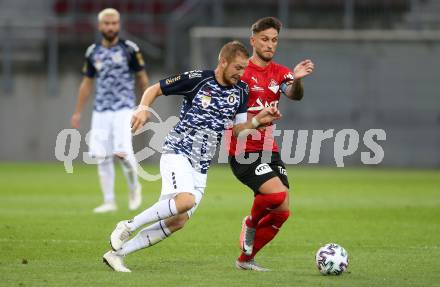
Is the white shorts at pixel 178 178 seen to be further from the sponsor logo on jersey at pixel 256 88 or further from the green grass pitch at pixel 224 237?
the sponsor logo on jersey at pixel 256 88

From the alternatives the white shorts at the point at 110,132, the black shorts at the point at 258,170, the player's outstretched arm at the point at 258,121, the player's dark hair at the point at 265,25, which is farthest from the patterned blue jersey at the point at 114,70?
the player's outstretched arm at the point at 258,121

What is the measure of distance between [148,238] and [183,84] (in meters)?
1.37

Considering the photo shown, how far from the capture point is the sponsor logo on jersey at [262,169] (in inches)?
362

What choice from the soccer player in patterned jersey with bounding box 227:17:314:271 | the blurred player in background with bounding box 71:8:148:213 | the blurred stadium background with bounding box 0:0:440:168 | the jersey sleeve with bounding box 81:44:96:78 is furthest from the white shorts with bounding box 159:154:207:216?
the blurred stadium background with bounding box 0:0:440:168

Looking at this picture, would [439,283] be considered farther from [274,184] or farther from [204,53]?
[204,53]

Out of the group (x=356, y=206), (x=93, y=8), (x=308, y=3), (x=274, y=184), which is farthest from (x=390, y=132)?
(x=274, y=184)

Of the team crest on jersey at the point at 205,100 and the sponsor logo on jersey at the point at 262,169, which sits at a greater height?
the team crest on jersey at the point at 205,100

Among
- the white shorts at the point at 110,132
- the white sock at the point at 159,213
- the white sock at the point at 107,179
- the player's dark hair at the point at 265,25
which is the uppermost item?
the player's dark hair at the point at 265,25

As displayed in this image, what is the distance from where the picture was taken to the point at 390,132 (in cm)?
2645

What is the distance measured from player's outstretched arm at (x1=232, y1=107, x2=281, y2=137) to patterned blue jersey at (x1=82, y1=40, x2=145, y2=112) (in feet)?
19.7

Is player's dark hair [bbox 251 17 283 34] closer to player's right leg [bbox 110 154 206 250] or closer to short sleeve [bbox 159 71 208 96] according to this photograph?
short sleeve [bbox 159 71 208 96]

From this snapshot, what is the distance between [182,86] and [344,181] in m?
13.1

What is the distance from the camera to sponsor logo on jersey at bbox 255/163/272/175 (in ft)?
30.2

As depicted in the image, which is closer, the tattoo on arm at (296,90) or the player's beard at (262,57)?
the tattoo on arm at (296,90)
